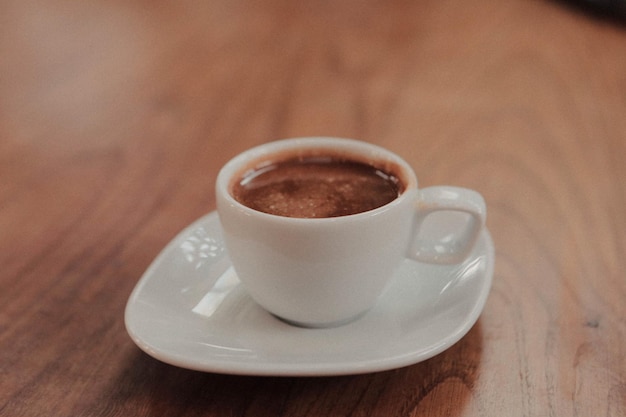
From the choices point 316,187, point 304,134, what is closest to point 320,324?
point 316,187

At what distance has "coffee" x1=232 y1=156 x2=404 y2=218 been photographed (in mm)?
770

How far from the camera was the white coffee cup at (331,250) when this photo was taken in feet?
2.25

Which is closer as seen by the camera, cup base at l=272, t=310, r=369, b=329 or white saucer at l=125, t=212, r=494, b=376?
white saucer at l=125, t=212, r=494, b=376

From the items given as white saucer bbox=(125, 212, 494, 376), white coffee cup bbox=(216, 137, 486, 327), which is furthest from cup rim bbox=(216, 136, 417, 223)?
white saucer bbox=(125, 212, 494, 376)

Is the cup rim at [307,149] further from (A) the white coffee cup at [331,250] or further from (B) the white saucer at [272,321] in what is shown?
(B) the white saucer at [272,321]

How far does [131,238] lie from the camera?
3.08ft

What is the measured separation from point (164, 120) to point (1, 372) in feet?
2.46

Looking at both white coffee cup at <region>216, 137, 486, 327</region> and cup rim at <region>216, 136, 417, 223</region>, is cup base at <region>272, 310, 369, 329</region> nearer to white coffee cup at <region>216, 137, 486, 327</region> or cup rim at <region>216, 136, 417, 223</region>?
white coffee cup at <region>216, 137, 486, 327</region>

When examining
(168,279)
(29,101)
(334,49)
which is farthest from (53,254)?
(334,49)

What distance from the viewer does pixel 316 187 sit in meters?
0.82

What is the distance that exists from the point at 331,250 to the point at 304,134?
0.64 m

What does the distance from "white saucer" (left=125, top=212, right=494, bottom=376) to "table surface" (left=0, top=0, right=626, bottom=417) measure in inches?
1.3

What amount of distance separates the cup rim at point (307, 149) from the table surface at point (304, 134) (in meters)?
0.16

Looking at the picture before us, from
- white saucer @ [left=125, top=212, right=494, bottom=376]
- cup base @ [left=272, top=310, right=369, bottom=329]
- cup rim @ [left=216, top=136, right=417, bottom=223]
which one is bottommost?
cup base @ [left=272, top=310, right=369, bottom=329]
